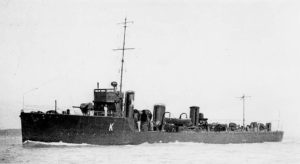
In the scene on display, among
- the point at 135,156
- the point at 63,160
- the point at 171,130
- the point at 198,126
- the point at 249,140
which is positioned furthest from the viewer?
the point at 249,140

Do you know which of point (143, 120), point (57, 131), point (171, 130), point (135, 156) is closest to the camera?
point (135, 156)

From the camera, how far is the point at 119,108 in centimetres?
2823

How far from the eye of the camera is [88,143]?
25719mm

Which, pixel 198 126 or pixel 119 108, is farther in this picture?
pixel 198 126

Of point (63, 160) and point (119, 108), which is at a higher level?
point (119, 108)

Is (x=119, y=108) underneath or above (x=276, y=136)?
above

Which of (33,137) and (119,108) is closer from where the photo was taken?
(33,137)

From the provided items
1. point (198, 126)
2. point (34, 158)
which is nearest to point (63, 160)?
point (34, 158)

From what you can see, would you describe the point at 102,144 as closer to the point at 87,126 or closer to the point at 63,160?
the point at 87,126

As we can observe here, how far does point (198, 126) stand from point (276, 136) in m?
15.2

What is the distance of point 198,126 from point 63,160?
21.4 metres

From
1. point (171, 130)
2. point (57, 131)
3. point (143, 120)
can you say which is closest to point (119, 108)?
point (143, 120)

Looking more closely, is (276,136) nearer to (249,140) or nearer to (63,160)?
(249,140)

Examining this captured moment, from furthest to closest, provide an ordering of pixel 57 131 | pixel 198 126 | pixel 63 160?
pixel 198 126, pixel 57 131, pixel 63 160
